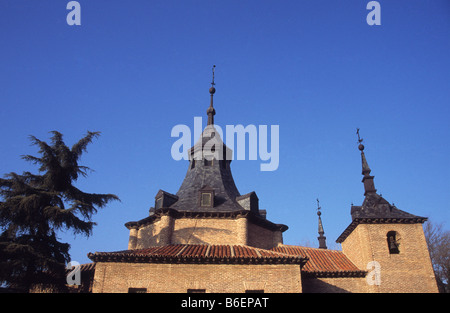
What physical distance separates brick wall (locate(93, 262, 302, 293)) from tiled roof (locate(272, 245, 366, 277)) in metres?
3.59

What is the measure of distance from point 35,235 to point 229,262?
10.2 m

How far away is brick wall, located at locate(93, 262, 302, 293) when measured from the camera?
16344 millimetres

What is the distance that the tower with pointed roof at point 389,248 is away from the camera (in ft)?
64.6

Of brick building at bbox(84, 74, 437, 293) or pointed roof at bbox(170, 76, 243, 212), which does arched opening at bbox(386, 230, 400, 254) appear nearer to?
brick building at bbox(84, 74, 437, 293)

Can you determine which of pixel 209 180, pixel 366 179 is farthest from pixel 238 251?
pixel 366 179

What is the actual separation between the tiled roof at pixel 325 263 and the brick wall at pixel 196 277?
3589mm

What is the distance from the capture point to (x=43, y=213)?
17234mm

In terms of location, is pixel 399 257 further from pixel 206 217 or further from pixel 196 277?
pixel 196 277

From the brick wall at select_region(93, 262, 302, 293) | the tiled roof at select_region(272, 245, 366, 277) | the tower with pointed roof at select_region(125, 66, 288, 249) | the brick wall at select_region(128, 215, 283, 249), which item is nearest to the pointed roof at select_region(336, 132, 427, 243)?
the tiled roof at select_region(272, 245, 366, 277)

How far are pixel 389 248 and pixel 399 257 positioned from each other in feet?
3.10

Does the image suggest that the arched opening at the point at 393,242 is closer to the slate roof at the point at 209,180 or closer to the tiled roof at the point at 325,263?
the tiled roof at the point at 325,263
